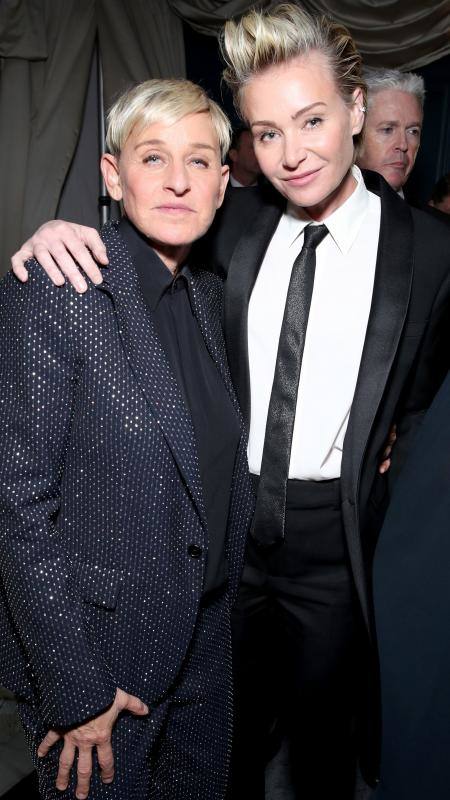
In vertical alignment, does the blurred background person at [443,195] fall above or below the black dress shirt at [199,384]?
above

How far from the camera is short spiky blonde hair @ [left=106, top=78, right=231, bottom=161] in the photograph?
4.33 feet

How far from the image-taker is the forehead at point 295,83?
1.45 metres

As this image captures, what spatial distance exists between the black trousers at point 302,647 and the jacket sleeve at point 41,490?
1.89 feet

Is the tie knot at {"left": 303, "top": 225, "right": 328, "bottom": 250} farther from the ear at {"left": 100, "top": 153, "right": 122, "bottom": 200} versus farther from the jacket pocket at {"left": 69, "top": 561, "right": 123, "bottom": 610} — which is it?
the jacket pocket at {"left": 69, "top": 561, "right": 123, "bottom": 610}

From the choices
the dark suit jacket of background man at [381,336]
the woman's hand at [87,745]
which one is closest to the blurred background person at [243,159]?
the dark suit jacket of background man at [381,336]

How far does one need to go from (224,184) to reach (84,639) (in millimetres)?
927

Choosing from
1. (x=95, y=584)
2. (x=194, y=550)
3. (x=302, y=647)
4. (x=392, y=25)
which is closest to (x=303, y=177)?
(x=194, y=550)

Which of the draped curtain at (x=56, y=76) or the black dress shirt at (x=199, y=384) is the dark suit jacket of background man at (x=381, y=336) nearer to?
the black dress shirt at (x=199, y=384)

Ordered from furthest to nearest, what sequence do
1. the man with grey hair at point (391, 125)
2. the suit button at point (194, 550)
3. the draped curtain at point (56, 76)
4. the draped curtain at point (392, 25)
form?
the draped curtain at point (56, 76) < the draped curtain at point (392, 25) < the man with grey hair at point (391, 125) < the suit button at point (194, 550)

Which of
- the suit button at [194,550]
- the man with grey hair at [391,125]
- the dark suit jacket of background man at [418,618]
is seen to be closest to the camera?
the dark suit jacket of background man at [418,618]

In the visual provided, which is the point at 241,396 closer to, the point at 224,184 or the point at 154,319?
the point at 154,319

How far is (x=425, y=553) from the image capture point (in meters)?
0.93

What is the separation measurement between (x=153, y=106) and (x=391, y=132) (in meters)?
1.59

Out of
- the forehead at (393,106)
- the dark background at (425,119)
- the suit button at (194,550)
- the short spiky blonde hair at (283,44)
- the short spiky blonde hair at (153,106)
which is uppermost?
the dark background at (425,119)
